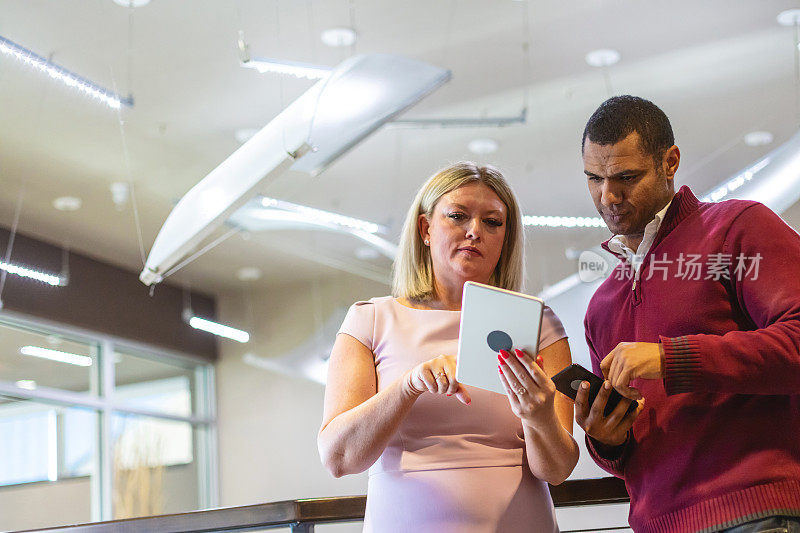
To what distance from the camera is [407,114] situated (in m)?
6.34

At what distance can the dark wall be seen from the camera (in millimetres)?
7953

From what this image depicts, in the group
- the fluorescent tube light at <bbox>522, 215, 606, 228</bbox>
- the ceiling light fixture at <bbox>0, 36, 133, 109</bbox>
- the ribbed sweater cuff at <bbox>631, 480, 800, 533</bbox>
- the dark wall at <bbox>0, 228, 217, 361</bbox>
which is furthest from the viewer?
the dark wall at <bbox>0, 228, 217, 361</bbox>

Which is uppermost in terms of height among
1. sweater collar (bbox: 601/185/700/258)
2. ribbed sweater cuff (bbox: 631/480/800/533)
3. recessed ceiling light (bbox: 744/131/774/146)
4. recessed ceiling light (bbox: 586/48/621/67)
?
recessed ceiling light (bbox: 586/48/621/67)

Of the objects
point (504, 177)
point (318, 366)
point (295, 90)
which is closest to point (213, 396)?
point (318, 366)

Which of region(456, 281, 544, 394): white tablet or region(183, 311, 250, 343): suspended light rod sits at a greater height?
region(183, 311, 250, 343): suspended light rod

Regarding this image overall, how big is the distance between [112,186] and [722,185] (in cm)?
468

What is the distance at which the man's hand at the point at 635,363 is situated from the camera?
1328 millimetres

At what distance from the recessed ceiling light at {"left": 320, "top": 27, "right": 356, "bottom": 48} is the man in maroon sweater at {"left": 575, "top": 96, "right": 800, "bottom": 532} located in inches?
152

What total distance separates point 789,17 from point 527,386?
190 inches

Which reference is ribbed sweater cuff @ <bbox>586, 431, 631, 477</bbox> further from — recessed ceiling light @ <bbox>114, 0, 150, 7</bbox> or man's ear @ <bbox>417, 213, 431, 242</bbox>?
recessed ceiling light @ <bbox>114, 0, 150, 7</bbox>

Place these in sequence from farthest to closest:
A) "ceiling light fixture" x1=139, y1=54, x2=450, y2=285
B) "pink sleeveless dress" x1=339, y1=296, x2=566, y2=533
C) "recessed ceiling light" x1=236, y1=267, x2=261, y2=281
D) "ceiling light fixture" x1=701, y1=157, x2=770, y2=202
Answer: "recessed ceiling light" x1=236, y1=267, x2=261, y2=281
"ceiling light fixture" x1=701, y1=157, x2=770, y2=202
"ceiling light fixture" x1=139, y1=54, x2=450, y2=285
"pink sleeveless dress" x1=339, y1=296, x2=566, y2=533

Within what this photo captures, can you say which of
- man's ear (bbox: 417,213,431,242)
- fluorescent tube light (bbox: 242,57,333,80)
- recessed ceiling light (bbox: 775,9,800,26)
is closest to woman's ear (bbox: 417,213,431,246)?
man's ear (bbox: 417,213,431,242)

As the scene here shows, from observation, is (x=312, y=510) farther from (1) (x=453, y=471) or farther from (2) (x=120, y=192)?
(2) (x=120, y=192)

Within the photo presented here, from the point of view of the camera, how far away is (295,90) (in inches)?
233
